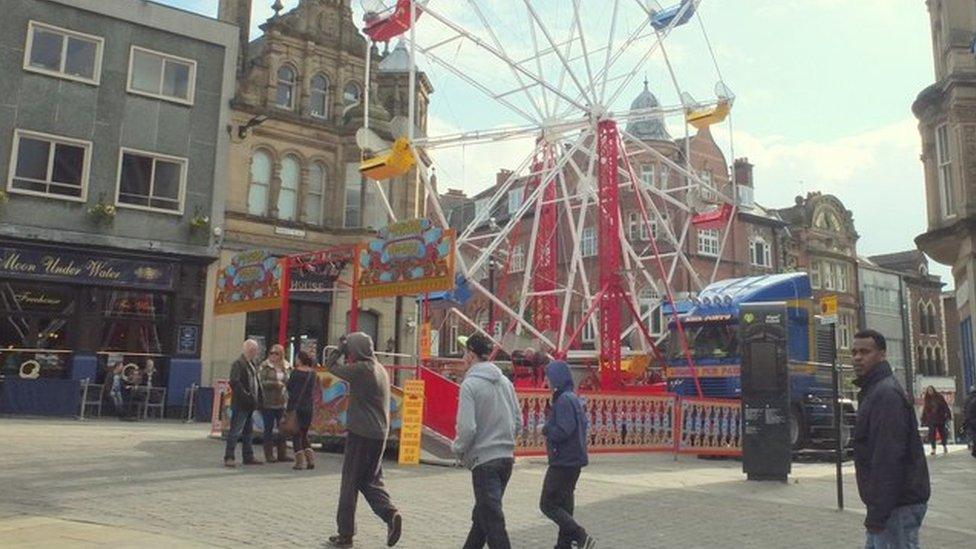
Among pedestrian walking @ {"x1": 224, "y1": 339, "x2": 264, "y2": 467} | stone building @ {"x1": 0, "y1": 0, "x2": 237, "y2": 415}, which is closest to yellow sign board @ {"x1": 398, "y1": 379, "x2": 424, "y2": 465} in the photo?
pedestrian walking @ {"x1": 224, "y1": 339, "x2": 264, "y2": 467}

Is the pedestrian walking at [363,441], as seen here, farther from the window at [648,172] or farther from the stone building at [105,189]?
the window at [648,172]

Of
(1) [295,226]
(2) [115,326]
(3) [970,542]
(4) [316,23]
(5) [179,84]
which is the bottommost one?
(3) [970,542]

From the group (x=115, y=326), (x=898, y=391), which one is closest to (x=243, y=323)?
(x=115, y=326)

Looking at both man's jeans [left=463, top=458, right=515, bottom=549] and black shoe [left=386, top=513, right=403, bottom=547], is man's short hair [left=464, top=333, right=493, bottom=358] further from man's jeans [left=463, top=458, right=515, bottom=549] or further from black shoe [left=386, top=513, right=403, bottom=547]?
black shoe [left=386, top=513, right=403, bottom=547]

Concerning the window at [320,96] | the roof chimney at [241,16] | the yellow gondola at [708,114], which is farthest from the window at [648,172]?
the roof chimney at [241,16]

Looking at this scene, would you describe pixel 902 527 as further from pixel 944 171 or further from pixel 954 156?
pixel 944 171

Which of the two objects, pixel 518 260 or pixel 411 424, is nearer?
pixel 411 424

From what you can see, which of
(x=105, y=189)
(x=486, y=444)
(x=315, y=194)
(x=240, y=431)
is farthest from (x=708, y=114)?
(x=486, y=444)

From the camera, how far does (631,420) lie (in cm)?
1652

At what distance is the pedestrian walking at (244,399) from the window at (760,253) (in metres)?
43.8

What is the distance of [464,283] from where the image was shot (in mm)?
24406

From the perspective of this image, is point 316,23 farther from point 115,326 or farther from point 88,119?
point 115,326

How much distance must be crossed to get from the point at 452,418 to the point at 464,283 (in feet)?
33.7

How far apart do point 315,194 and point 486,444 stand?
24616 mm
